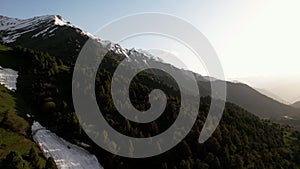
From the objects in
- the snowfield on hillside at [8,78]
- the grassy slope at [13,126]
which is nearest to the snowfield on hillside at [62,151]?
the grassy slope at [13,126]

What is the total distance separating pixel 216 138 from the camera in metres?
108

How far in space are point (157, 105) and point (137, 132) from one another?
2807cm

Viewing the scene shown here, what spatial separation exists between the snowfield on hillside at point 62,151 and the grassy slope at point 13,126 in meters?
2.39

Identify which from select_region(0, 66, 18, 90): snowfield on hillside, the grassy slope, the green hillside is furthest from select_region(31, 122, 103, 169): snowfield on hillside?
select_region(0, 66, 18, 90): snowfield on hillside

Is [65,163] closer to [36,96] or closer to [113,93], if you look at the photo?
[36,96]

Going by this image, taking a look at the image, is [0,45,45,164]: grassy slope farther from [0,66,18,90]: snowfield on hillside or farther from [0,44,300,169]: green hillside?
[0,44,300,169]: green hillside

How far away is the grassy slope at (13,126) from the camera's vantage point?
67.0 metres

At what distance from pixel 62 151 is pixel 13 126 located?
13.2 meters

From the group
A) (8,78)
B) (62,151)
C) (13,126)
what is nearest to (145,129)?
(62,151)

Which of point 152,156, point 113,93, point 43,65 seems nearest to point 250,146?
point 152,156

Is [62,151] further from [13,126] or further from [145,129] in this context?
[145,129]

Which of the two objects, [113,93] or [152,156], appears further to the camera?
[113,93]

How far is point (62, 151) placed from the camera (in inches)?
3017

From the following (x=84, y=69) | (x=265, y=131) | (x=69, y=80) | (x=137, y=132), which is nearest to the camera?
(x=137, y=132)
